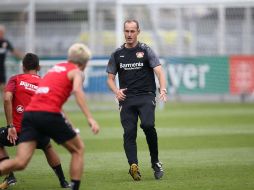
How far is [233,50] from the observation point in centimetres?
3058

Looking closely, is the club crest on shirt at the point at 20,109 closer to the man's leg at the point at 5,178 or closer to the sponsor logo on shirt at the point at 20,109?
the sponsor logo on shirt at the point at 20,109

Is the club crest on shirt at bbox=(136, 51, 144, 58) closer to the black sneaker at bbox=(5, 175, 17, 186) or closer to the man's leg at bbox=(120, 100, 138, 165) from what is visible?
the man's leg at bbox=(120, 100, 138, 165)

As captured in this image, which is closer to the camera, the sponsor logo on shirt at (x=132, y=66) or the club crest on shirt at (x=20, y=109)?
the club crest on shirt at (x=20, y=109)

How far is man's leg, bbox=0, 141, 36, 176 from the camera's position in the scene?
9.76 metres

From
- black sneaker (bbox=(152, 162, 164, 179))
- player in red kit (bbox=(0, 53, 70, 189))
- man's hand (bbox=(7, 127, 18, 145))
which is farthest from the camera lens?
black sneaker (bbox=(152, 162, 164, 179))

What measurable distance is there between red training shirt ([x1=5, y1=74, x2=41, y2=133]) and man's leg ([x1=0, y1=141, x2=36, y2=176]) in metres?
1.39

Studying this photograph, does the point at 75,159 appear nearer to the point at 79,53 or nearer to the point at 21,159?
the point at 21,159

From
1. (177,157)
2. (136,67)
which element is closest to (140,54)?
(136,67)

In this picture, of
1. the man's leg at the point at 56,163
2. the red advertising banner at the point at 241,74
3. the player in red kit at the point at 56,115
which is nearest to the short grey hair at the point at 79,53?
the player in red kit at the point at 56,115

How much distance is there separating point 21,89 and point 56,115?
1652mm

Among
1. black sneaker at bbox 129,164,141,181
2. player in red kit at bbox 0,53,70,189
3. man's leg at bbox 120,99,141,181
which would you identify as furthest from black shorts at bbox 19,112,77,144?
man's leg at bbox 120,99,141,181

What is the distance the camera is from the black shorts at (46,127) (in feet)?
31.7

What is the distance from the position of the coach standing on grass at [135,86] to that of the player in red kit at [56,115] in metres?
2.29

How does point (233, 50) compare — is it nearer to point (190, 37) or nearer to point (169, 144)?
point (190, 37)
